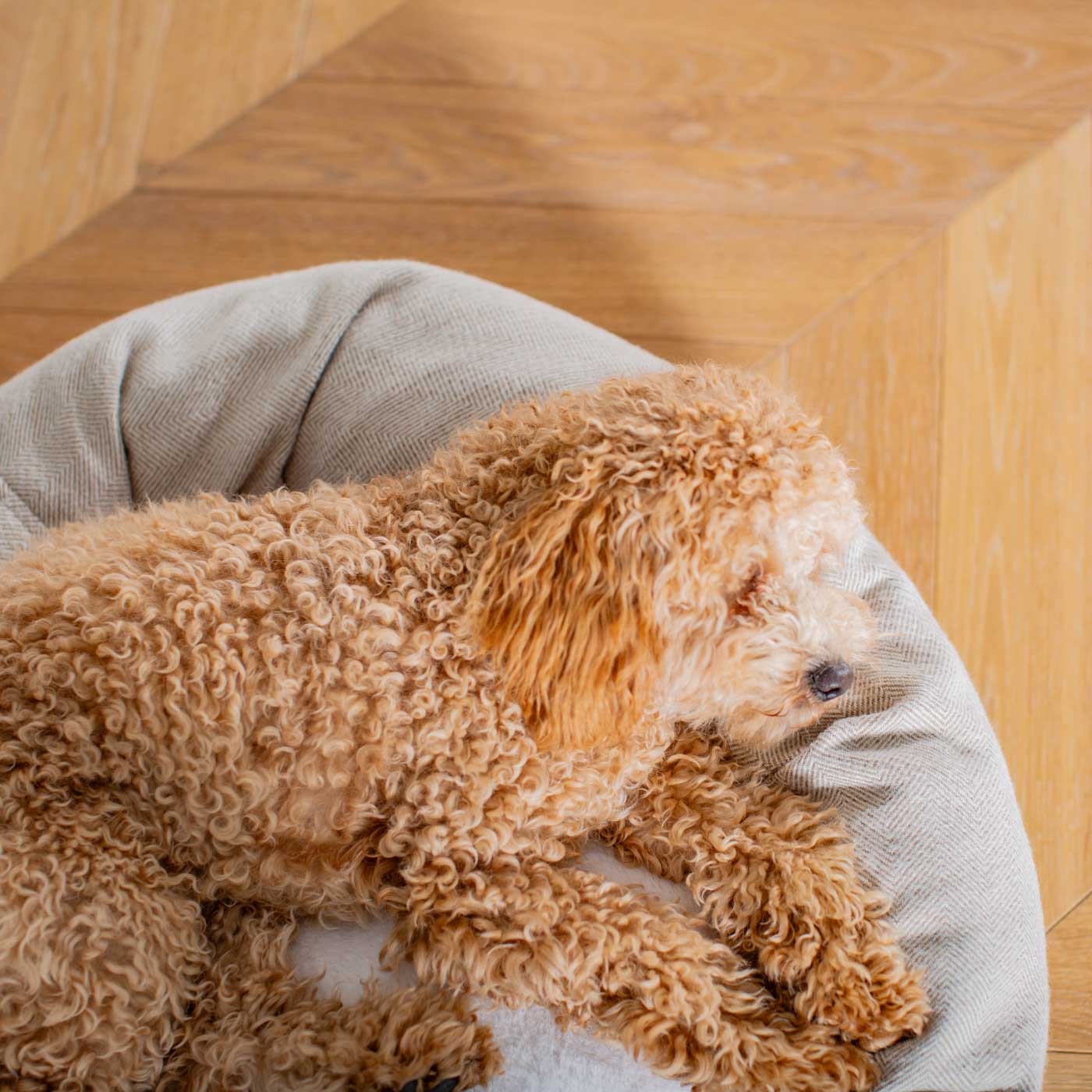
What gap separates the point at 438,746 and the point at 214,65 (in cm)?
206

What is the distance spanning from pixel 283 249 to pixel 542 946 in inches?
66.0

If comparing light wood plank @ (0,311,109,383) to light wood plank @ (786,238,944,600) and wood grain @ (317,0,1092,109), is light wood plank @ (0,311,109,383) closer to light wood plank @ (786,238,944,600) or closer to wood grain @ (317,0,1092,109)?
wood grain @ (317,0,1092,109)

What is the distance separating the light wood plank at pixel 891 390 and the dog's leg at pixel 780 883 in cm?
69

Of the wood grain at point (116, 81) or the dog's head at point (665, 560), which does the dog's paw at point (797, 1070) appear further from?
the wood grain at point (116, 81)

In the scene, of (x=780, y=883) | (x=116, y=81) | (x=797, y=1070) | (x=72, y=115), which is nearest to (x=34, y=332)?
(x=72, y=115)

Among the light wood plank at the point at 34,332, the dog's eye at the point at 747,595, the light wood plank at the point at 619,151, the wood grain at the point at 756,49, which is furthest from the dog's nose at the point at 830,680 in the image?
the light wood plank at the point at 34,332

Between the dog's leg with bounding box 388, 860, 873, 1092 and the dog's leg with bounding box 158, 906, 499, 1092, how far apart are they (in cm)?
5

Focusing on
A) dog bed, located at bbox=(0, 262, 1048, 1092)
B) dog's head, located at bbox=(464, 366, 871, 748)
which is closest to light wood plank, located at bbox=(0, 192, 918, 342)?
dog bed, located at bbox=(0, 262, 1048, 1092)

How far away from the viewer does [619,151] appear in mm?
2445

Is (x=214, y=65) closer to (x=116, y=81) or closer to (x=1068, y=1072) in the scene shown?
(x=116, y=81)

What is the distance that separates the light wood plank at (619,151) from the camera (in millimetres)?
2338

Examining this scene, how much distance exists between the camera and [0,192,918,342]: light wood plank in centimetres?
225

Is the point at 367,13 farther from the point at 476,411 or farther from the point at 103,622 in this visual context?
the point at 103,622

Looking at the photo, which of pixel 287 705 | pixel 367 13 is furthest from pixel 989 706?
pixel 367 13
